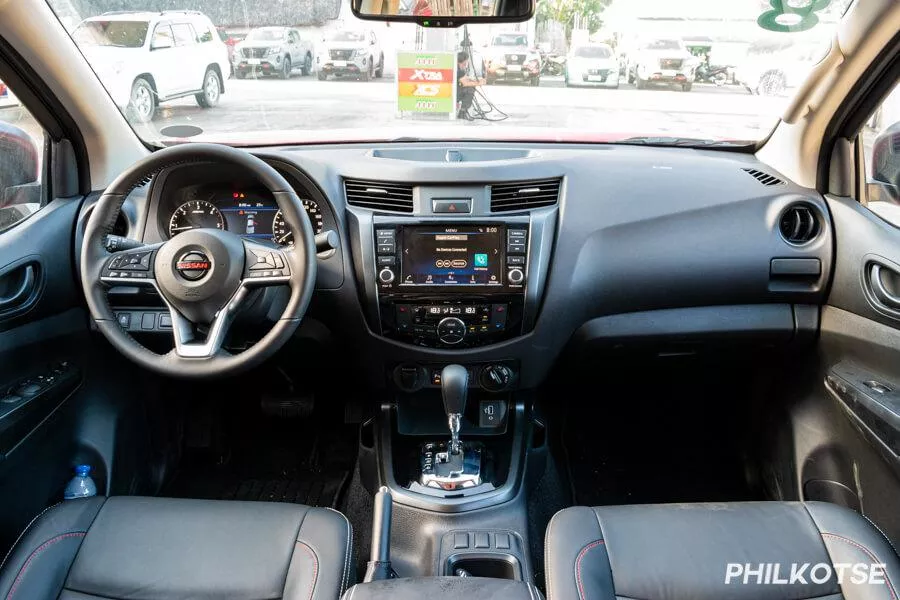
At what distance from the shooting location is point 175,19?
10.3 ft

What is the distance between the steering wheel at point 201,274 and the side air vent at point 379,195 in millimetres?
446

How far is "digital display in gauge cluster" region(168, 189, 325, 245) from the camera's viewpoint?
8.18 feet

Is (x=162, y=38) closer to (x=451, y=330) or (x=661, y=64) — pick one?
(x=451, y=330)

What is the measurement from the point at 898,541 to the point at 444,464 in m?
1.38

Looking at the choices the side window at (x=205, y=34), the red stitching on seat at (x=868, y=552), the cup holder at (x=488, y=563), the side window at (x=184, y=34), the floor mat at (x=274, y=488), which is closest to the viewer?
Result: the red stitching on seat at (x=868, y=552)

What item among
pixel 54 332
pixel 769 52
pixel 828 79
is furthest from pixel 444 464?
pixel 769 52

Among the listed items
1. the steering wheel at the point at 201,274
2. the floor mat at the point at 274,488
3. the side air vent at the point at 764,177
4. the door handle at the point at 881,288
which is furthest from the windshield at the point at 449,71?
the floor mat at the point at 274,488

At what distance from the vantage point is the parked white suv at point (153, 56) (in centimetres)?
258

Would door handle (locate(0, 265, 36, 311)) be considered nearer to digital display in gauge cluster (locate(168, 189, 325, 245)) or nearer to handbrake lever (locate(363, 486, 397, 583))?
digital display in gauge cluster (locate(168, 189, 325, 245))

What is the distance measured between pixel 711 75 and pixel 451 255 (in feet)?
5.73

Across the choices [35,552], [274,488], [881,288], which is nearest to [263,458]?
[274,488]

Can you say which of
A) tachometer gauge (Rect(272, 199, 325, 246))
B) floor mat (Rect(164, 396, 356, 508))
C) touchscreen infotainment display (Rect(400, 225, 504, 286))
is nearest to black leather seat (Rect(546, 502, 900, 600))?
touchscreen infotainment display (Rect(400, 225, 504, 286))

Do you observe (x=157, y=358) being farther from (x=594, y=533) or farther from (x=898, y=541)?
(x=898, y=541)

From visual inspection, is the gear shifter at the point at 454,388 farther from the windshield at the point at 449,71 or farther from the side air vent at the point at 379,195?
the windshield at the point at 449,71
